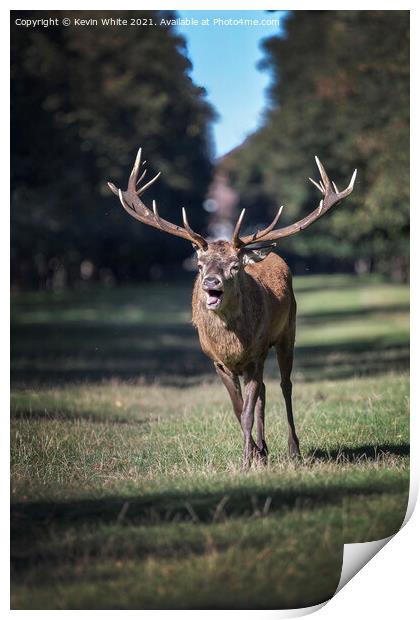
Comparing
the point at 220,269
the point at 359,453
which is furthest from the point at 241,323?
the point at 359,453

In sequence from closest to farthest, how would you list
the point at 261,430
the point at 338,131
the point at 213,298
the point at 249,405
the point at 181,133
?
the point at 213,298, the point at 249,405, the point at 261,430, the point at 181,133, the point at 338,131

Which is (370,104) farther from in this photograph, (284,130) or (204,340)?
(204,340)

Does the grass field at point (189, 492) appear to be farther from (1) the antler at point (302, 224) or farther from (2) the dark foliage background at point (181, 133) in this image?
(2) the dark foliage background at point (181, 133)

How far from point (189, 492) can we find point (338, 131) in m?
9.61

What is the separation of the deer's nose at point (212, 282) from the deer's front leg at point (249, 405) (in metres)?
0.85

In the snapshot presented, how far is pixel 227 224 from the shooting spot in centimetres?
1157

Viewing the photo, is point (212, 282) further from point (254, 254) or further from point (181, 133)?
point (181, 133)

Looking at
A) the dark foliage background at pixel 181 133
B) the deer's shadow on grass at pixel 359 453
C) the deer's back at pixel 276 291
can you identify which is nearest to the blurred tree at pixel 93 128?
the dark foliage background at pixel 181 133

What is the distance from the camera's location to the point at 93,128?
13094 mm

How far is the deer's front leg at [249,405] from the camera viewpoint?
784 cm

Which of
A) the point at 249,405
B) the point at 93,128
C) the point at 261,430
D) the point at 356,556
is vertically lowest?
→ the point at 356,556

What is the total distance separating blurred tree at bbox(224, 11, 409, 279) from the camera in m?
10.1

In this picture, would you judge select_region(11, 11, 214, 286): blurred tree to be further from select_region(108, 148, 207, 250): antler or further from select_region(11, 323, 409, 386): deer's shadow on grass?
select_region(11, 323, 409, 386): deer's shadow on grass

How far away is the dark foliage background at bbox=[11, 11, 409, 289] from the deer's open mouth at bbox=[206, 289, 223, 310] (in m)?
2.14
